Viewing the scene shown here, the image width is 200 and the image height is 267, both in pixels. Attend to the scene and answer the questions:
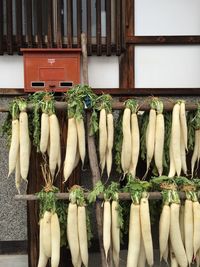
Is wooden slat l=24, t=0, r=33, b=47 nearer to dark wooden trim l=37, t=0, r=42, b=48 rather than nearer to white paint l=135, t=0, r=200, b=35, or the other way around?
dark wooden trim l=37, t=0, r=42, b=48

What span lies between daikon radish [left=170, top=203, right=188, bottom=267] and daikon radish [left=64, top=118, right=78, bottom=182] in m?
0.94

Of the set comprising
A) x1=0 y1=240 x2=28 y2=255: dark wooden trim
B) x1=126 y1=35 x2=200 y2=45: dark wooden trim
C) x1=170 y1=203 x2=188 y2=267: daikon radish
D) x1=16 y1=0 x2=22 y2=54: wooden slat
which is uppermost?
x1=16 y1=0 x2=22 y2=54: wooden slat

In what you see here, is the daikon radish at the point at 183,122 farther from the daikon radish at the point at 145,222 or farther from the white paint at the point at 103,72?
the white paint at the point at 103,72

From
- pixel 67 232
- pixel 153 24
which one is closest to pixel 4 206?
pixel 67 232

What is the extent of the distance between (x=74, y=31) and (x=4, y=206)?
6.88 feet

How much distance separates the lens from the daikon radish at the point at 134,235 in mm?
3604

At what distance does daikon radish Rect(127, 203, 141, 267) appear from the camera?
3.60 m

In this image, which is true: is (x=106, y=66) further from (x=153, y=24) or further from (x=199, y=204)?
(x=199, y=204)

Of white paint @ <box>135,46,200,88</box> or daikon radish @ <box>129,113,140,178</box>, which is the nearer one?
daikon radish @ <box>129,113,140,178</box>

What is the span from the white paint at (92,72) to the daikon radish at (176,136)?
1.21m

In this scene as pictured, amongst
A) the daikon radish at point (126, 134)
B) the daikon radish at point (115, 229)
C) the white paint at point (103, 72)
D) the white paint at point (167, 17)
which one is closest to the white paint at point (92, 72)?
the white paint at point (103, 72)

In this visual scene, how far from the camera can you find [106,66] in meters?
4.95

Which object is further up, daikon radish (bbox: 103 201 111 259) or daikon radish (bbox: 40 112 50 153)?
daikon radish (bbox: 40 112 50 153)

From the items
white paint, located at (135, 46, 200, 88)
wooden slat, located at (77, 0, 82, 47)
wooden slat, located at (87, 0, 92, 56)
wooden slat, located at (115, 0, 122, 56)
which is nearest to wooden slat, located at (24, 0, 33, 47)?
wooden slat, located at (77, 0, 82, 47)
